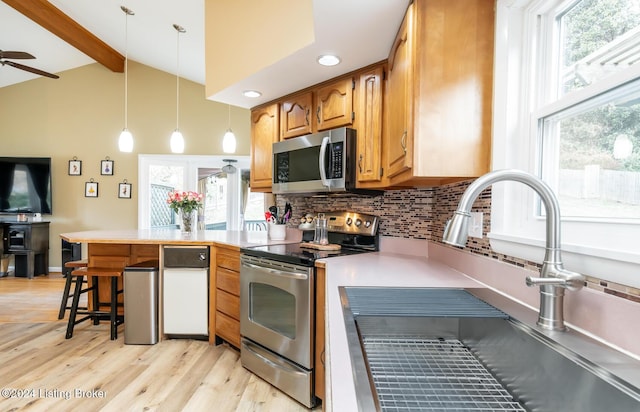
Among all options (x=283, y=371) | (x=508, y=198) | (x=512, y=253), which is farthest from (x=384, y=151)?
(x=283, y=371)

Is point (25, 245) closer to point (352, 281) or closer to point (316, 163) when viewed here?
point (316, 163)

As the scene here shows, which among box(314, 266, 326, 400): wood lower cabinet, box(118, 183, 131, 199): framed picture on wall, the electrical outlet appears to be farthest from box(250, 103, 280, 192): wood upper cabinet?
box(118, 183, 131, 199): framed picture on wall

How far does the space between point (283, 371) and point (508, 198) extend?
1494mm

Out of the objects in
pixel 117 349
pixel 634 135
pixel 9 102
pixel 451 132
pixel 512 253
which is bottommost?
pixel 117 349

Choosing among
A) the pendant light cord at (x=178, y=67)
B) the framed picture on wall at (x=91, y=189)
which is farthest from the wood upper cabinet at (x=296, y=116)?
the framed picture on wall at (x=91, y=189)

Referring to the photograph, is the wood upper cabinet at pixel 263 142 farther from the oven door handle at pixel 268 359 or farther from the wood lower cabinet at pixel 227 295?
the oven door handle at pixel 268 359

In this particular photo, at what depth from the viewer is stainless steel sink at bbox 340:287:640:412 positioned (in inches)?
24.5

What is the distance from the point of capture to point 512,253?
112 cm

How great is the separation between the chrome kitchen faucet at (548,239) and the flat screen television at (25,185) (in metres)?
6.33

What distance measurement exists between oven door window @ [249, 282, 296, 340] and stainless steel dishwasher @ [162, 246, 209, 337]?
25.7 inches

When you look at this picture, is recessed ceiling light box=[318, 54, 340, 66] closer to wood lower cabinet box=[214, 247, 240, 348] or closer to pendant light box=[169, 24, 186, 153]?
wood lower cabinet box=[214, 247, 240, 348]

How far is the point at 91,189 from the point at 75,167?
437 mm

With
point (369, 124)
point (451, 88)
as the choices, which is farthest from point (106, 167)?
point (451, 88)

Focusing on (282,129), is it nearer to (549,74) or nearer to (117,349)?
(549,74)
